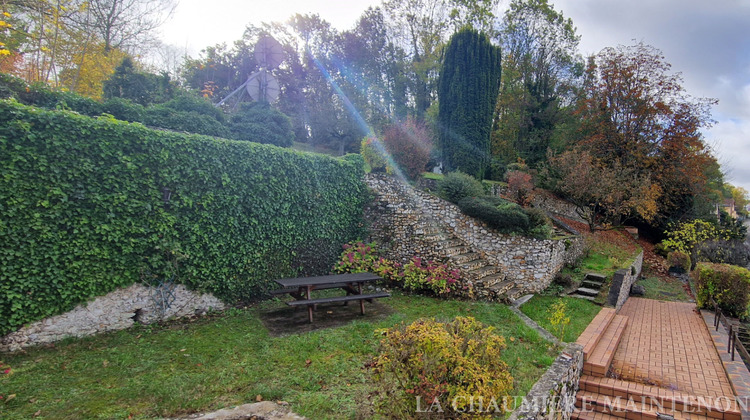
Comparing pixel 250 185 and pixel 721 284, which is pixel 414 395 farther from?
pixel 721 284

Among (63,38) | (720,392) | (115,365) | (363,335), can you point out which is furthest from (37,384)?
(63,38)

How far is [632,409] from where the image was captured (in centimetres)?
414

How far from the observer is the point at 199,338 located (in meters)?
4.69

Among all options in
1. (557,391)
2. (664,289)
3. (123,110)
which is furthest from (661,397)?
(123,110)

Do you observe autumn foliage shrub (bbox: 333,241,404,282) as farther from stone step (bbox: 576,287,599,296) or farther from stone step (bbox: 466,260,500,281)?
stone step (bbox: 576,287,599,296)

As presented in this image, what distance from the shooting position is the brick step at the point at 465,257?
8039 mm

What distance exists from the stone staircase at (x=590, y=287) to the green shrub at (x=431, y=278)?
135 inches

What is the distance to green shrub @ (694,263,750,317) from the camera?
7.15 meters

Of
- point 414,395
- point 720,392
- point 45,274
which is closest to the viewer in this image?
point 414,395

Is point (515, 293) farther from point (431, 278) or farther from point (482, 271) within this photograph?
point (431, 278)

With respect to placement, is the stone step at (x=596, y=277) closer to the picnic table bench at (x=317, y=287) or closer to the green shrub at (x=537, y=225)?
the green shrub at (x=537, y=225)

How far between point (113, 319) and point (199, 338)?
131 centimetres

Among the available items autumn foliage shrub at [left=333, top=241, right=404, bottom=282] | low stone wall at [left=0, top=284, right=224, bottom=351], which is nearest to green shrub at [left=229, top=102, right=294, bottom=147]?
autumn foliage shrub at [left=333, top=241, right=404, bottom=282]

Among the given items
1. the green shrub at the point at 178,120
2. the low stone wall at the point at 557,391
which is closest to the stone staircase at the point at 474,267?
the low stone wall at the point at 557,391
